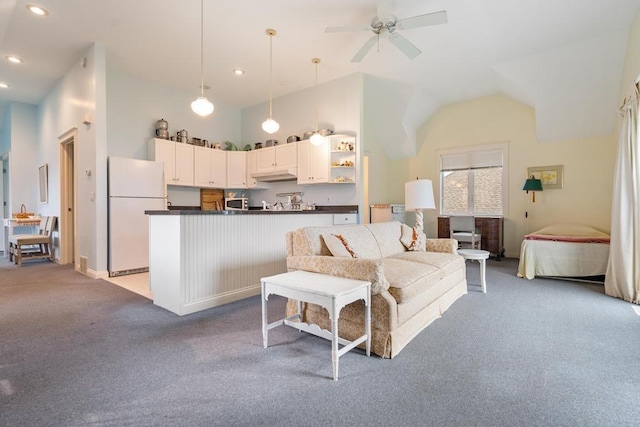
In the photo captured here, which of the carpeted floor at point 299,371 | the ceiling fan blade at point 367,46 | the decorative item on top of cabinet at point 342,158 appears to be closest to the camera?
the carpeted floor at point 299,371

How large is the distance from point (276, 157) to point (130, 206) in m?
2.63

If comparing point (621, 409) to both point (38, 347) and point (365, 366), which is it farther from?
point (38, 347)

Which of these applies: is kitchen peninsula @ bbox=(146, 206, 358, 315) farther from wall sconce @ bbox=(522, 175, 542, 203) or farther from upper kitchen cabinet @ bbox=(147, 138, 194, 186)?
wall sconce @ bbox=(522, 175, 542, 203)

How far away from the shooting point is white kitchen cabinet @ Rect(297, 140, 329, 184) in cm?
523

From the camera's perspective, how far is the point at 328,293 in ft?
5.83

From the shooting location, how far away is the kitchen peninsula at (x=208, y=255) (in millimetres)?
2889

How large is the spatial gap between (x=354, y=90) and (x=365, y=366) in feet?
14.7

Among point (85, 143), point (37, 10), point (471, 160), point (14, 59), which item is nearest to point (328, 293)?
point (37, 10)

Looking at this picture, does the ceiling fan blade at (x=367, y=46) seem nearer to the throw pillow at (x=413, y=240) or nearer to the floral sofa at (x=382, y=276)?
the floral sofa at (x=382, y=276)

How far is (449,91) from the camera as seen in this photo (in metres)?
6.11

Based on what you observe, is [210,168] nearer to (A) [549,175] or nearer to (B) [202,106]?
(B) [202,106]

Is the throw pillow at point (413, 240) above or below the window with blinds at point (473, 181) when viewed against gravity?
below

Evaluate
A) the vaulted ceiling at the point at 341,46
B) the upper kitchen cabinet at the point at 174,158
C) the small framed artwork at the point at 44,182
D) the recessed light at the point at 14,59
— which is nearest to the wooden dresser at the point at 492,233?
the vaulted ceiling at the point at 341,46

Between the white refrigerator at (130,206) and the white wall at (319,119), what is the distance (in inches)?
92.8
